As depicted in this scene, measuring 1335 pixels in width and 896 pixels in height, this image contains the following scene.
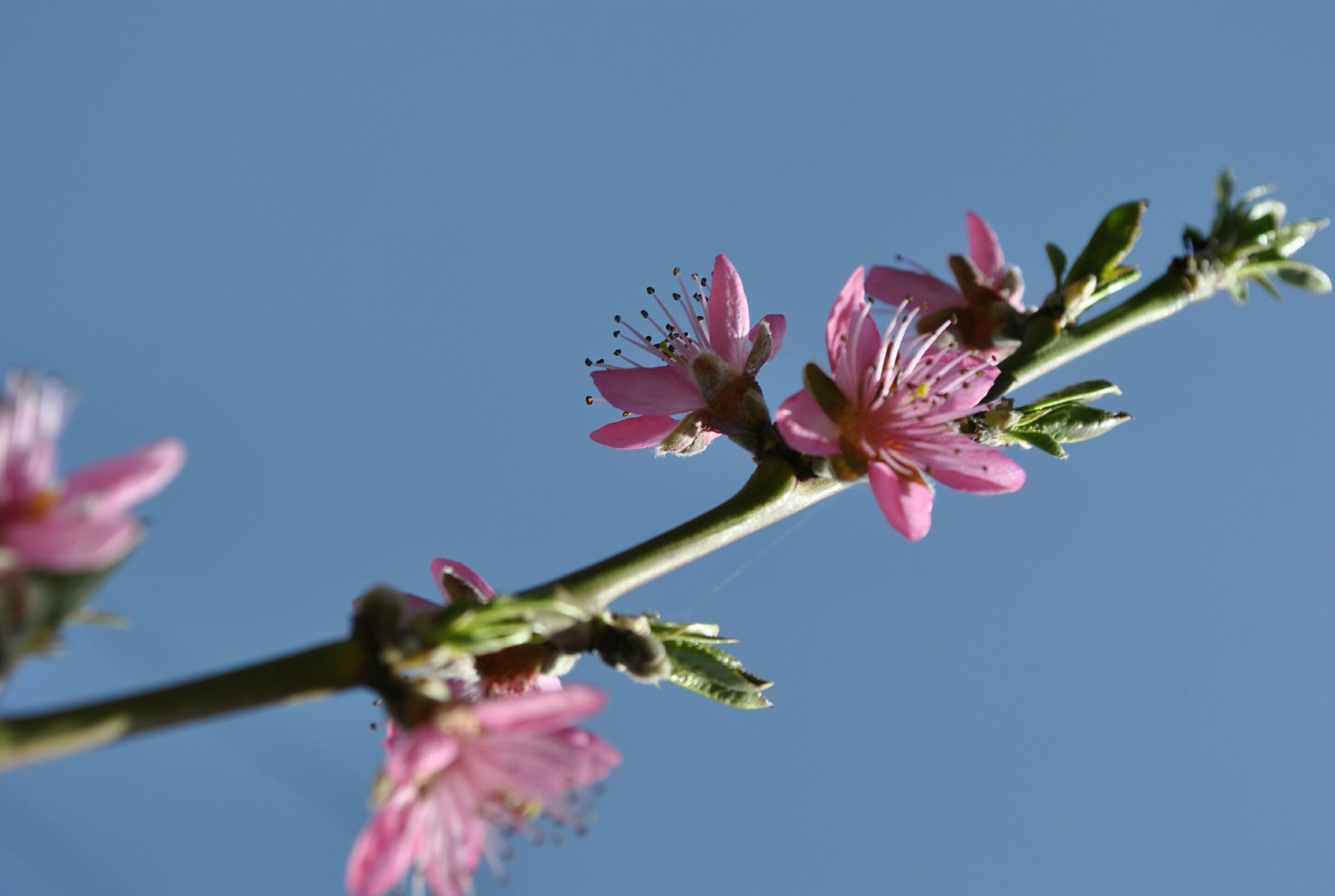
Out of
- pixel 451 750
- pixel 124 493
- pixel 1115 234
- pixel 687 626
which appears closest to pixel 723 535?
pixel 687 626

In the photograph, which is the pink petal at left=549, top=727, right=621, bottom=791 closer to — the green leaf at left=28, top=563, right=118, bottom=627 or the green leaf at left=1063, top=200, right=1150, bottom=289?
the green leaf at left=28, top=563, right=118, bottom=627

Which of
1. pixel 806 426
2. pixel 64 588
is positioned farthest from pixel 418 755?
pixel 806 426

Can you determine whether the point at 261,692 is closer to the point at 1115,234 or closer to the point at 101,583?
the point at 101,583

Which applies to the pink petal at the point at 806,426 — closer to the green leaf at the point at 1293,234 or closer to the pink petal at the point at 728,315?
the pink petal at the point at 728,315

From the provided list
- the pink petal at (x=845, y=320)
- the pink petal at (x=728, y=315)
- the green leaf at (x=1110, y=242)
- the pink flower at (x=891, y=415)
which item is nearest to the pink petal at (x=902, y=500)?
the pink flower at (x=891, y=415)

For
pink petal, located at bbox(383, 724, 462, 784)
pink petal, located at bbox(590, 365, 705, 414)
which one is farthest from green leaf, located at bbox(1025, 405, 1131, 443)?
pink petal, located at bbox(383, 724, 462, 784)

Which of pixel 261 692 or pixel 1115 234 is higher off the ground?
pixel 1115 234
